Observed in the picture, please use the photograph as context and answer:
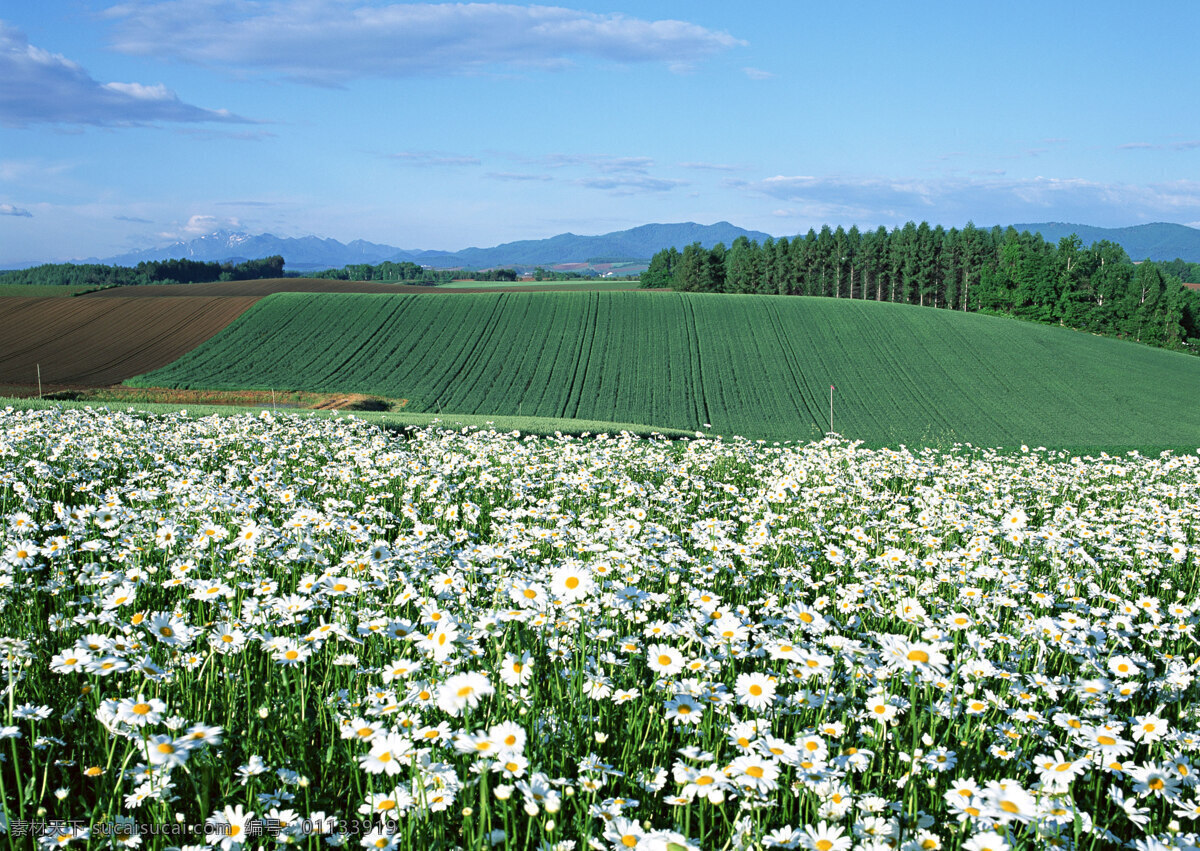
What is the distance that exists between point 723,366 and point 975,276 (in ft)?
198

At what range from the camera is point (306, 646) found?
12.3 ft

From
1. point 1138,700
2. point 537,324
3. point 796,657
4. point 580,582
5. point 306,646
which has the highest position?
point 537,324

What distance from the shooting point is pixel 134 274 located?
120m

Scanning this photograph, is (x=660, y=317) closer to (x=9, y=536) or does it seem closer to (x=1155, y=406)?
(x=1155, y=406)

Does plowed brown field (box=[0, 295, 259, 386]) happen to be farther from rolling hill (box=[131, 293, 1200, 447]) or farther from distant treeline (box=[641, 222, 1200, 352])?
distant treeline (box=[641, 222, 1200, 352])

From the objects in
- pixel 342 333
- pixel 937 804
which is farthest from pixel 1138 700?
pixel 342 333

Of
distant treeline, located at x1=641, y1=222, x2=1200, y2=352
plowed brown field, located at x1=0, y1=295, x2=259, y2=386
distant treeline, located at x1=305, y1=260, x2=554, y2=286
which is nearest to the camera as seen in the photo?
plowed brown field, located at x1=0, y1=295, x2=259, y2=386

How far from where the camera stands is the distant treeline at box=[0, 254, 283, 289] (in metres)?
119

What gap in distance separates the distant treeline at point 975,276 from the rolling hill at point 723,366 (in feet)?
74.4

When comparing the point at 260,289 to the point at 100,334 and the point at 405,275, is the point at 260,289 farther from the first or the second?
the point at 405,275

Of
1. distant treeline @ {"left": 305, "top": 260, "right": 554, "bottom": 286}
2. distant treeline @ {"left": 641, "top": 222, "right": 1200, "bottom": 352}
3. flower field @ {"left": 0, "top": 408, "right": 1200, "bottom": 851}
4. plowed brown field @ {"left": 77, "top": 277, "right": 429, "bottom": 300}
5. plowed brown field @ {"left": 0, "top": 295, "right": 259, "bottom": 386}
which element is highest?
distant treeline @ {"left": 305, "top": 260, "right": 554, "bottom": 286}

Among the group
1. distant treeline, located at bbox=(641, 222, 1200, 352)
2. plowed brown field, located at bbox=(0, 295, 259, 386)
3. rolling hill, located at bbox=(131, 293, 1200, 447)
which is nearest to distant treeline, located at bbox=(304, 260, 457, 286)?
distant treeline, located at bbox=(641, 222, 1200, 352)

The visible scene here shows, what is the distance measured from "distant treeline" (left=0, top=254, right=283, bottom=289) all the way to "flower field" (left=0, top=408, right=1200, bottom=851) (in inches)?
5029

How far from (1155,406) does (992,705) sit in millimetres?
49667
